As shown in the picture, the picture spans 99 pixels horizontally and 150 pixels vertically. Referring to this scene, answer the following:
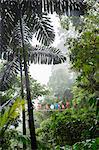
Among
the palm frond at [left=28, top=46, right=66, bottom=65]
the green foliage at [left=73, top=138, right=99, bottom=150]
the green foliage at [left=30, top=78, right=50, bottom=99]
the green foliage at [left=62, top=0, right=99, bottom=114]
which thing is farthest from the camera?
the green foliage at [left=30, top=78, right=50, bottom=99]

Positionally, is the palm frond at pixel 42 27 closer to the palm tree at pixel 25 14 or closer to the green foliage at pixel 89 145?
the palm tree at pixel 25 14

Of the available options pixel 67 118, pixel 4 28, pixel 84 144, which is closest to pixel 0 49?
pixel 4 28

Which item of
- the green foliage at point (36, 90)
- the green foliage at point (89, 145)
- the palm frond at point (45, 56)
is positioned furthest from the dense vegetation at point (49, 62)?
the green foliage at point (36, 90)

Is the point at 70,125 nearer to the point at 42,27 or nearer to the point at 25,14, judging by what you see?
the point at 42,27

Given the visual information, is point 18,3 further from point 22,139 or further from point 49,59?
point 22,139

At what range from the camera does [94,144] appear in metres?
1.89

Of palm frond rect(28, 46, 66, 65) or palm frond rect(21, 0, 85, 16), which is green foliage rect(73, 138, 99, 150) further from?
palm frond rect(28, 46, 66, 65)

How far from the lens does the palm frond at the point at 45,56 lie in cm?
686

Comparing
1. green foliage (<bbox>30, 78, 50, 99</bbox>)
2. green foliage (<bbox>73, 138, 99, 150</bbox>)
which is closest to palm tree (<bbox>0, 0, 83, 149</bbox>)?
green foliage (<bbox>73, 138, 99, 150</bbox>)

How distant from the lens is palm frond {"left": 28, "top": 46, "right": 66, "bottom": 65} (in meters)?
6.86

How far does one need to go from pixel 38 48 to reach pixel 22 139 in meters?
4.65

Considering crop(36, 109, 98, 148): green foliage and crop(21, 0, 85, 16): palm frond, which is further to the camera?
crop(36, 109, 98, 148): green foliage

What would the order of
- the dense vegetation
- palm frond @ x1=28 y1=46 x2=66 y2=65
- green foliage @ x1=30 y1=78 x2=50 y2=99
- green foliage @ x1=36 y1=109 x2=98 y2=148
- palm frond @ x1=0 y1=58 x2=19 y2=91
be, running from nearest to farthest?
the dense vegetation
green foliage @ x1=36 y1=109 x2=98 y2=148
palm frond @ x1=0 y1=58 x2=19 y2=91
palm frond @ x1=28 y1=46 x2=66 y2=65
green foliage @ x1=30 y1=78 x2=50 y2=99

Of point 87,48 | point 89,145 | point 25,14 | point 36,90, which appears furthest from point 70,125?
point 89,145
